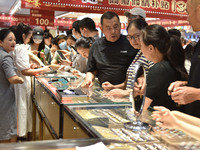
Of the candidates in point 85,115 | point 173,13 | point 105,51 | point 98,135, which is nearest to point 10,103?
point 105,51

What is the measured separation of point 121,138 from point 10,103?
2665mm

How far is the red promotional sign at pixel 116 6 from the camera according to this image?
6.71 m

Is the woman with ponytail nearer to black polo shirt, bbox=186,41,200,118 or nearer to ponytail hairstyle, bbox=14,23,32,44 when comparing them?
black polo shirt, bbox=186,41,200,118

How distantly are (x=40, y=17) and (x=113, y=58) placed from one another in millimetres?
5508

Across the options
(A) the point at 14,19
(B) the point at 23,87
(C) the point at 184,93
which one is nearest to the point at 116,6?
(B) the point at 23,87

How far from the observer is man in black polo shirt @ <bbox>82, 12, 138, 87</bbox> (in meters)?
2.95

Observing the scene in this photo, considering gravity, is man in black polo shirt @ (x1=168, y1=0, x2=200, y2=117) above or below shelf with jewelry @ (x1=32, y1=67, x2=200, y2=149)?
above

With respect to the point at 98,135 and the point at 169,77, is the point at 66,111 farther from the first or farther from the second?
the point at 169,77

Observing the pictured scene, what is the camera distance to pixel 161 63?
6.32ft

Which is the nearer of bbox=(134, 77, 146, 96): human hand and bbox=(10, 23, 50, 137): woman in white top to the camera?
bbox=(134, 77, 146, 96): human hand

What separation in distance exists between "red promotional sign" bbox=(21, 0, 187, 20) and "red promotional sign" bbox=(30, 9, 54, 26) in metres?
1.11

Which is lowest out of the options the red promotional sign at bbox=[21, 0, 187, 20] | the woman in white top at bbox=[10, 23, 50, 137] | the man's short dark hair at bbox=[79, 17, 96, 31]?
the woman in white top at bbox=[10, 23, 50, 137]

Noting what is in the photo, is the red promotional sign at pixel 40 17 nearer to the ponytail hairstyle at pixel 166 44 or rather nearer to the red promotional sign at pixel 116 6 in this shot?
the red promotional sign at pixel 116 6

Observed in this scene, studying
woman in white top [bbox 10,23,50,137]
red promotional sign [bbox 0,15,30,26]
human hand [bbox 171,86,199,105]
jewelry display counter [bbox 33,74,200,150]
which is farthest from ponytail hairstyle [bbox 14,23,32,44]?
red promotional sign [bbox 0,15,30,26]
